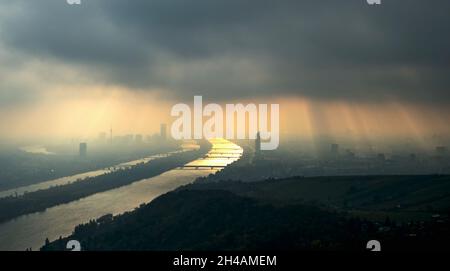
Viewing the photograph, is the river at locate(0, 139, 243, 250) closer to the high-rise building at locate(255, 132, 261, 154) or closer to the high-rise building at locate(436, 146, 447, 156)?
the high-rise building at locate(255, 132, 261, 154)

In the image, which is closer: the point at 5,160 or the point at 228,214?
the point at 228,214

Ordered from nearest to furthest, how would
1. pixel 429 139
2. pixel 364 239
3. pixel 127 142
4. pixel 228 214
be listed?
pixel 364 239 < pixel 228 214 < pixel 429 139 < pixel 127 142

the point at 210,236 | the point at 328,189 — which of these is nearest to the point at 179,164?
the point at 328,189

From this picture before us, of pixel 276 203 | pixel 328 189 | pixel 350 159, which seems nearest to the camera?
pixel 276 203

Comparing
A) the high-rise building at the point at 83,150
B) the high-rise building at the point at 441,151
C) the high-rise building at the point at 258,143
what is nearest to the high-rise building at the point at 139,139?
the high-rise building at the point at 83,150

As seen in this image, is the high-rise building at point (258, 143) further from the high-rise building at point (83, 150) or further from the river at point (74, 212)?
the high-rise building at point (83, 150)

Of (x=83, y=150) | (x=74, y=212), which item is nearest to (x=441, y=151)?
(x=74, y=212)

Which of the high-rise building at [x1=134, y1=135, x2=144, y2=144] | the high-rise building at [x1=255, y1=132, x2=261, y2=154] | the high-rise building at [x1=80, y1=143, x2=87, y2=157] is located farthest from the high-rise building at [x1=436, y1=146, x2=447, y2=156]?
the high-rise building at [x1=80, y1=143, x2=87, y2=157]

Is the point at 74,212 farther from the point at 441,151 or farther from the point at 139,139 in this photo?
the point at 441,151
